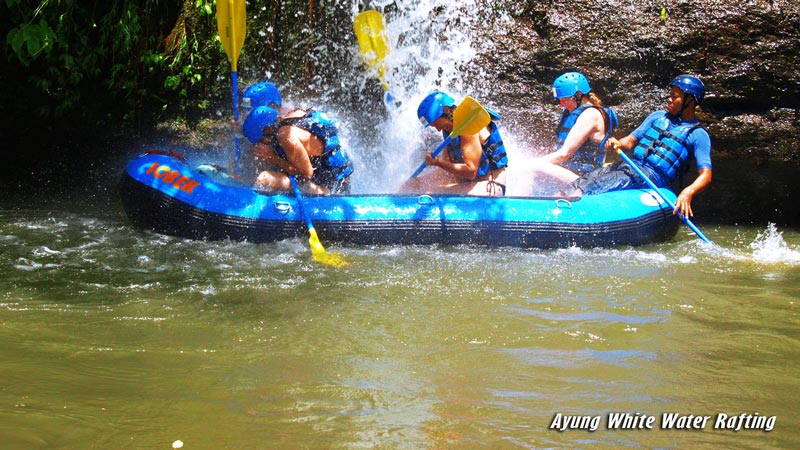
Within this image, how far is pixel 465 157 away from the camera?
6.13 metres

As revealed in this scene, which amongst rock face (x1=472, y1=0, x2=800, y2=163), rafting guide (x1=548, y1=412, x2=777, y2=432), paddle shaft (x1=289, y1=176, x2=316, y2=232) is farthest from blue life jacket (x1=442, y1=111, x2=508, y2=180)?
rafting guide (x1=548, y1=412, x2=777, y2=432)

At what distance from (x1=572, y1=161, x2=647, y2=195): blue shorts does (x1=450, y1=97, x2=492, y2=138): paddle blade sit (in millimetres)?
1177

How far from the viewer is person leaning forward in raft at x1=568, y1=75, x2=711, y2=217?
6137mm

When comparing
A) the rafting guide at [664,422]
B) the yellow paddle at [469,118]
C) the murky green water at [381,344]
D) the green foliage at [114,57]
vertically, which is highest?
the green foliage at [114,57]

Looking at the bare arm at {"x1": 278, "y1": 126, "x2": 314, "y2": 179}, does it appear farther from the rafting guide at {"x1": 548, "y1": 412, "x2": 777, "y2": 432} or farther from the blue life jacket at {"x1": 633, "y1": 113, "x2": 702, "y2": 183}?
the rafting guide at {"x1": 548, "y1": 412, "x2": 777, "y2": 432}

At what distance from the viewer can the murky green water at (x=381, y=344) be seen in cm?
284

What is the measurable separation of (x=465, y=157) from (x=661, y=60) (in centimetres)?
292

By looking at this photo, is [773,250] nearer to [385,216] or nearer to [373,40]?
Result: [385,216]

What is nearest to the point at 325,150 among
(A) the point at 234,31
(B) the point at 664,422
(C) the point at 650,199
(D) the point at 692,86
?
(A) the point at 234,31

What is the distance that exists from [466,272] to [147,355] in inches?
91.7

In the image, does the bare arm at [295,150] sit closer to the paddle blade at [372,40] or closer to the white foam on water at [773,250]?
the paddle blade at [372,40]

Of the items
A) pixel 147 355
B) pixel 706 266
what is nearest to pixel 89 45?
pixel 147 355

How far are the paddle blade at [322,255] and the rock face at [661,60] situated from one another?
125 inches

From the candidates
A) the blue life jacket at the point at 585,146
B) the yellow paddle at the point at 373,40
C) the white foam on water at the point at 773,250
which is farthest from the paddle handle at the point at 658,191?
the yellow paddle at the point at 373,40
